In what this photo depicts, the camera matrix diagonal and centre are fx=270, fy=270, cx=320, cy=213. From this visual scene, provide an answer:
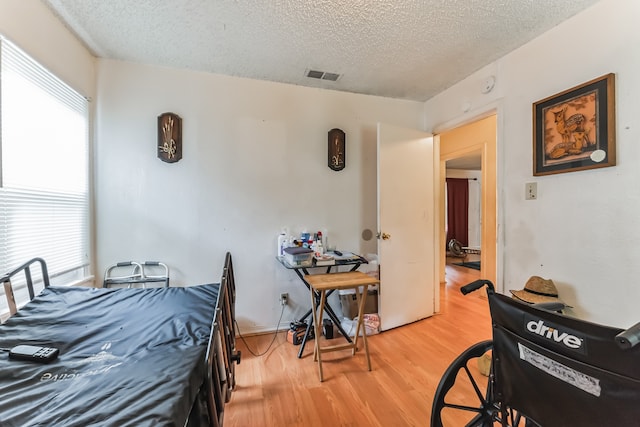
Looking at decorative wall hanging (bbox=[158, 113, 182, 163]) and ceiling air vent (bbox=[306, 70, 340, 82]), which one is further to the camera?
ceiling air vent (bbox=[306, 70, 340, 82])

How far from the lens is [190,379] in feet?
2.92

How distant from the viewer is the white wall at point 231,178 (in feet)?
7.68

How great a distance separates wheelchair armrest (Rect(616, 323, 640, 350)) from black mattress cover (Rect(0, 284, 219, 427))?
1138 mm

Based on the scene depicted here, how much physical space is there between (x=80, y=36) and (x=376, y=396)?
131 inches

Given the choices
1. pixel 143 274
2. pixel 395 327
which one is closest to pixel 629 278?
pixel 395 327

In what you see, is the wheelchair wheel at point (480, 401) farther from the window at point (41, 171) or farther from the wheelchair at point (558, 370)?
the window at point (41, 171)

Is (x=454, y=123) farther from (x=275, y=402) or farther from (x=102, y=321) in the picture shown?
(x=102, y=321)

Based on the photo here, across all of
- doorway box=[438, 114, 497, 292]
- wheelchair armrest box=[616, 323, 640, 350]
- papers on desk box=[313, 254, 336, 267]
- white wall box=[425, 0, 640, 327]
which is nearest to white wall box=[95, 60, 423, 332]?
papers on desk box=[313, 254, 336, 267]

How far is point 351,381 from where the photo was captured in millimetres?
1945

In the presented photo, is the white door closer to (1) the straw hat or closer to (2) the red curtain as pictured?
(1) the straw hat

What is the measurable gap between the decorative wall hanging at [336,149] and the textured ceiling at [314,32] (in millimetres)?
559

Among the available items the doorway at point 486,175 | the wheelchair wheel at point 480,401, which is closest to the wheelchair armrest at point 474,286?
the wheelchair wheel at point 480,401

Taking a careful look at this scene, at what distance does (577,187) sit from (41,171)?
3.49 meters

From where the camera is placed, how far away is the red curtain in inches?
271
